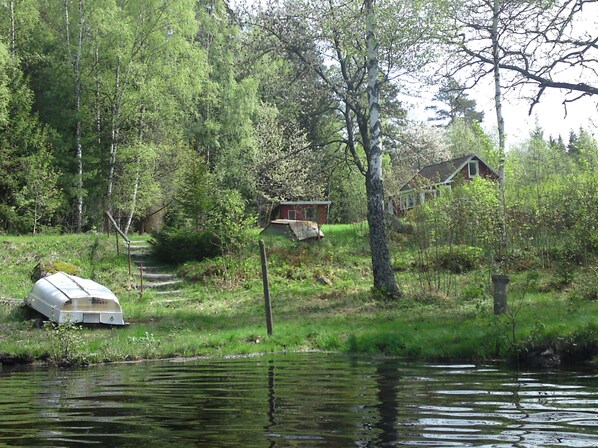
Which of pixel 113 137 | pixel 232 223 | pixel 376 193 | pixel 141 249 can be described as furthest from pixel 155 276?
pixel 113 137

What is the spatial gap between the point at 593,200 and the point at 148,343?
452 inches

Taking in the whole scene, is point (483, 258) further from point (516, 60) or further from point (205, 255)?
point (205, 255)

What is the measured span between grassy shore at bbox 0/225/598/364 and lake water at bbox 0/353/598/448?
150cm

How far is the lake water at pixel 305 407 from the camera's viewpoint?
4727 millimetres

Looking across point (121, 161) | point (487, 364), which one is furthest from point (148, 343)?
point (121, 161)

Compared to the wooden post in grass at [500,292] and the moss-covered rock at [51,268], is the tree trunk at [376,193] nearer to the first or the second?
the wooden post in grass at [500,292]

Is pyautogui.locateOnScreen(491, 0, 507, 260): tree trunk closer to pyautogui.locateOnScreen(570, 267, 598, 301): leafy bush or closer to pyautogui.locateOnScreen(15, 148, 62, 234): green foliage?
pyautogui.locateOnScreen(570, 267, 598, 301): leafy bush

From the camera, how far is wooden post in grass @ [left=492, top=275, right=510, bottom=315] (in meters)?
12.5

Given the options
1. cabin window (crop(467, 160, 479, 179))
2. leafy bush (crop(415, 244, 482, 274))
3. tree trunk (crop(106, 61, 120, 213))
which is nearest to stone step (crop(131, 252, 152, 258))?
tree trunk (crop(106, 61, 120, 213))

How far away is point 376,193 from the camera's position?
18.1 metres

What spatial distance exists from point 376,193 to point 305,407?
12.6 m

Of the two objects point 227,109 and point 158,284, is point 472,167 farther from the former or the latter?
point 158,284

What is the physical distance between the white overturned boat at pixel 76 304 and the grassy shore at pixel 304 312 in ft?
1.66

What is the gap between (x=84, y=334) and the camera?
1398cm
